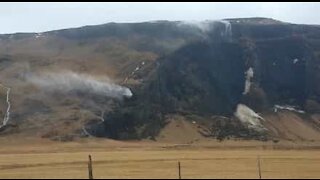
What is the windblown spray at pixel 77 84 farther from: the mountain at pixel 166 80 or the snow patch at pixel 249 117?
the snow patch at pixel 249 117

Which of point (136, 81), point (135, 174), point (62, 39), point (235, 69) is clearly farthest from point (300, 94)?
point (135, 174)

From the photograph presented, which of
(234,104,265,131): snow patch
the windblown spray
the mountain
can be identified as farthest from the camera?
(234,104,265,131): snow patch

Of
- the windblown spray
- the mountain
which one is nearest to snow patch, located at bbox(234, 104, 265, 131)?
the mountain

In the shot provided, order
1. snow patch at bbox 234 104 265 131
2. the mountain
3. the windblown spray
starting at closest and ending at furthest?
the mountain → the windblown spray → snow patch at bbox 234 104 265 131

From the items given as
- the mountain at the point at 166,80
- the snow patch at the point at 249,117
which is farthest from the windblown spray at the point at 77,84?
the snow patch at the point at 249,117

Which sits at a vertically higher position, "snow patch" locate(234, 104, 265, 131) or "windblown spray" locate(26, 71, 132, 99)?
"windblown spray" locate(26, 71, 132, 99)

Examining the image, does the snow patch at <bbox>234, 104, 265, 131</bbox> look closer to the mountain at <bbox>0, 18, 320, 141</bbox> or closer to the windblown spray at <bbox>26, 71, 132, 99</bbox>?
the mountain at <bbox>0, 18, 320, 141</bbox>

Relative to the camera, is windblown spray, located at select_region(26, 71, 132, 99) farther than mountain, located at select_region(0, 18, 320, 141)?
Yes

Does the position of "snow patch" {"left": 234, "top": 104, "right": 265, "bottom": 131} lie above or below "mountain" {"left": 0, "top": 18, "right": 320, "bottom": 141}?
below

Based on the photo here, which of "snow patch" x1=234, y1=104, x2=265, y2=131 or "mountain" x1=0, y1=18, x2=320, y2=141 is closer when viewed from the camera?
"mountain" x1=0, y1=18, x2=320, y2=141
